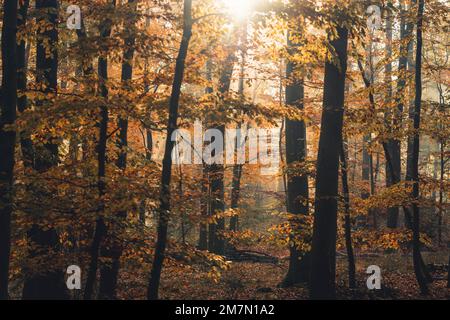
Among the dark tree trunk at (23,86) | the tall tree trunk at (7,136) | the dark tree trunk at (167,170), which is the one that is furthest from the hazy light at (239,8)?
the dark tree trunk at (23,86)

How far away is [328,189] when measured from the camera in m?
10.4

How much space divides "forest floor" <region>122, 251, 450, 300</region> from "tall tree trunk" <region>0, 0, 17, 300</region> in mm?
3193

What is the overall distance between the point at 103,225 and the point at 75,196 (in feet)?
2.85

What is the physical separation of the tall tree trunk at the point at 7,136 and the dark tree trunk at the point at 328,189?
6.28 meters

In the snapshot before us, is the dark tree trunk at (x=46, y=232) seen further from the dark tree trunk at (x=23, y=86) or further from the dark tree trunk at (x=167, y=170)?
the dark tree trunk at (x=167, y=170)

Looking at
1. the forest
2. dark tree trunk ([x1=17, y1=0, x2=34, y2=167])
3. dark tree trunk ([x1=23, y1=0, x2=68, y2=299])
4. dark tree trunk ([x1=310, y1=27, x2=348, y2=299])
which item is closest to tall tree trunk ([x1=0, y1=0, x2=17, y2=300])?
the forest

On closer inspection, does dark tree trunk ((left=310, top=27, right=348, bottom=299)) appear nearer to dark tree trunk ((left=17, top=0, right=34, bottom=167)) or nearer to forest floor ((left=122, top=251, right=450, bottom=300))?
forest floor ((left=122, top=251, right=450, bottom=300))

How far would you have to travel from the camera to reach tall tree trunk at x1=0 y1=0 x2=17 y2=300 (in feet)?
25.2

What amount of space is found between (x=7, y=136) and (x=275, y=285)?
30.3 ft

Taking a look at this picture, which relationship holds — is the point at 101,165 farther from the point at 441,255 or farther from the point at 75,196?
the point at 441,255

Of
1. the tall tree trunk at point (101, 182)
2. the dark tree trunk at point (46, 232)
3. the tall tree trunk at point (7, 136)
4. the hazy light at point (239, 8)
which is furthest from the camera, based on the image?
the dark tree trunk at point (46, 232)

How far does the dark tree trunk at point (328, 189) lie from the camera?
33.9 ft
